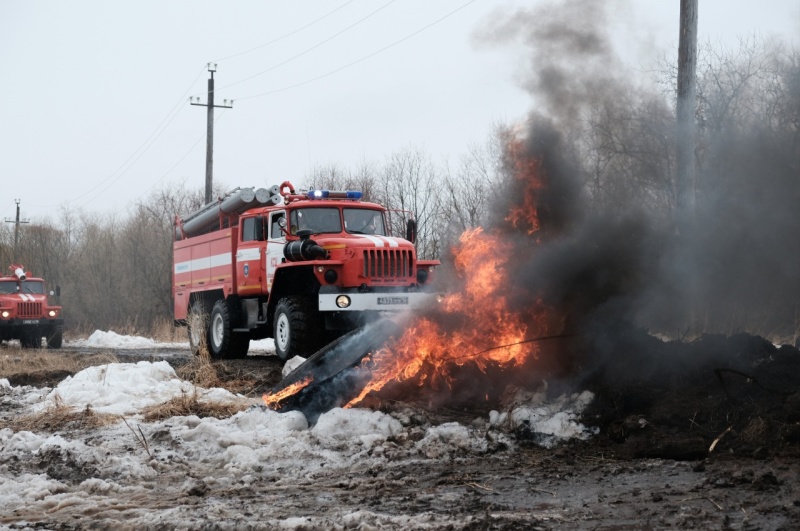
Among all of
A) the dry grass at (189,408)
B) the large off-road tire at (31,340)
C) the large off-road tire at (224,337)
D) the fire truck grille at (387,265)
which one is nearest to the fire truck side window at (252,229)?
the large off-road tire at (224,337)

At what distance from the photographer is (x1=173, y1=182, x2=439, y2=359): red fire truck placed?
1378 centimetres

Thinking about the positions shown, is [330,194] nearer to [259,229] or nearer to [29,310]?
[259,229]

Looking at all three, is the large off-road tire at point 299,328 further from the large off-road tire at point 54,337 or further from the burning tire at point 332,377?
the large off-road tire at point 54,337

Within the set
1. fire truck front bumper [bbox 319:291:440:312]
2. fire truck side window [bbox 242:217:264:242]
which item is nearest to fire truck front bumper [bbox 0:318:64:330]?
fire truck side window [bbox 242:217:264:242]

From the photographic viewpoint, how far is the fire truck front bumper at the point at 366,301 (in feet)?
44.1

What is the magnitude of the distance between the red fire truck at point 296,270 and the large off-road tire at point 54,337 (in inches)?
416

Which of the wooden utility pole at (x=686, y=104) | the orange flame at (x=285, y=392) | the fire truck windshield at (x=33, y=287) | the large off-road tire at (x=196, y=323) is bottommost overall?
the orange flame at (x=285, y=392)

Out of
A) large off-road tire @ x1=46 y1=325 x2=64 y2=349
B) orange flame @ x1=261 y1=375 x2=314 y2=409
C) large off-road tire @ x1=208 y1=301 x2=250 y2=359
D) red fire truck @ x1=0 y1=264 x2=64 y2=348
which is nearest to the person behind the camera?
orange flame @ x1=261 y1=375 x2=314 y2=409

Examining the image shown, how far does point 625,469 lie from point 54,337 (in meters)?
23.7

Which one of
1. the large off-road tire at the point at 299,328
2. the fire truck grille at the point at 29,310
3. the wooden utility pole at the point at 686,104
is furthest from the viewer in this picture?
the fire truck grille at the point at 29,310

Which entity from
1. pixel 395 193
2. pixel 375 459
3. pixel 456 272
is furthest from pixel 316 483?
pixel 395 193

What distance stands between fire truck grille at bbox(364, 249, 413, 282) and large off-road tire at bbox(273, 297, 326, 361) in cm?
114

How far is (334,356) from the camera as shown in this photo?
32.4 ft

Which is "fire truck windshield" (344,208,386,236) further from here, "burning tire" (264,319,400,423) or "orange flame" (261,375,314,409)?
"orange flame" (261,375,314,409)
